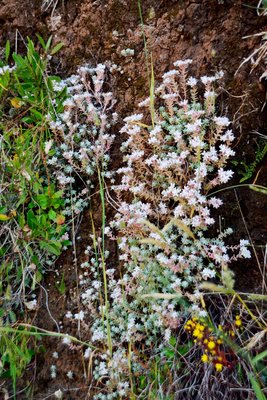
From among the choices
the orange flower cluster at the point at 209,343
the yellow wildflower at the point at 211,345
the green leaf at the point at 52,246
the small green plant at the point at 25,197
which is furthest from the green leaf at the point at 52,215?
the yellow wildflower at the point at 211,345

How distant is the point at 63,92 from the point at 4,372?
1.46 metres

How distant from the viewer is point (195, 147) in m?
2.29

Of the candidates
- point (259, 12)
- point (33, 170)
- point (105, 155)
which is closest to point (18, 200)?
point (33, 170)

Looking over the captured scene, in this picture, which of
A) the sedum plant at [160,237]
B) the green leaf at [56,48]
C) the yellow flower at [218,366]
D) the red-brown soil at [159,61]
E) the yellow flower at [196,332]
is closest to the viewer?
the yellow flower at [218,366]

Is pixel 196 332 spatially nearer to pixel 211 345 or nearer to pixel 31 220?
pixel 211 345

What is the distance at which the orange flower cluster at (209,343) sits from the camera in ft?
6.35

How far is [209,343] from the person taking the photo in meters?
1.94

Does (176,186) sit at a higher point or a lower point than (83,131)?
lower

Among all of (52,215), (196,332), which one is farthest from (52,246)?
(196,332)

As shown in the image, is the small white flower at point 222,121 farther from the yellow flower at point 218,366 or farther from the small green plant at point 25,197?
the yellow flower at point 218,366

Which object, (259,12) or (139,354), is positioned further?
(259,12)

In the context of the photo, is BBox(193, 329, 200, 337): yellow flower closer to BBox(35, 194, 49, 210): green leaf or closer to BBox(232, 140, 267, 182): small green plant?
BBox(232, 140, 267, 182): small green plant

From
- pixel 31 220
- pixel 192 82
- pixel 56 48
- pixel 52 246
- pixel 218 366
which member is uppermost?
pixel 56 48

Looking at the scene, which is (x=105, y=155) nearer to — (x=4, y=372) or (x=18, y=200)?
(x=18, y=200)
